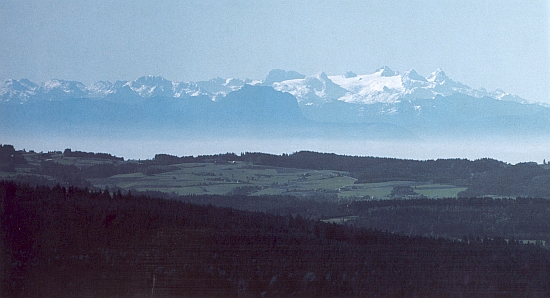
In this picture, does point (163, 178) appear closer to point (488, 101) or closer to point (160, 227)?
point (160, 227)

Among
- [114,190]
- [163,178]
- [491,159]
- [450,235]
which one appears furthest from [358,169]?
[114,190]

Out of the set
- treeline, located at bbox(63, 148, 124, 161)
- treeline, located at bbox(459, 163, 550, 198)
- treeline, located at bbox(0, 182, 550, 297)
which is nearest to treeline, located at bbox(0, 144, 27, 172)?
treeline, located at bbox(0, 182, 550, 297)

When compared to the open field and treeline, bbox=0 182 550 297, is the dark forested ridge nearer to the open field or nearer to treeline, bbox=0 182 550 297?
the open field

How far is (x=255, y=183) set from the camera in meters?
21.4

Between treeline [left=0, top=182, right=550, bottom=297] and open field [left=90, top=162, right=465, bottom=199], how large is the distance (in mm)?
1408

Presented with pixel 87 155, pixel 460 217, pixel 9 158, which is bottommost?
pixel 460 217

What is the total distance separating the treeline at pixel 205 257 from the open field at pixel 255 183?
1.41 m

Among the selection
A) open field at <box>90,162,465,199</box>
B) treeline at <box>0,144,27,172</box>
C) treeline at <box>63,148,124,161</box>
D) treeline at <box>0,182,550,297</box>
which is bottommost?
treeline at <box>0,182,550,297</box>

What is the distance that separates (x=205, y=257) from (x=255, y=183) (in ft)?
21.9

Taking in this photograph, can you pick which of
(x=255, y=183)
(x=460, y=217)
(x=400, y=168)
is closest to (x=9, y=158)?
(x=255, y=183)

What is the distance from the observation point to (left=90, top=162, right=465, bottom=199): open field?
1805cm

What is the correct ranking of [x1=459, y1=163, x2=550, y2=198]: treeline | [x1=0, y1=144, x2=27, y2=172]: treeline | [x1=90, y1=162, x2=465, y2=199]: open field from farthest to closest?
[x1=459, y1=163, x2=550, y2=198]: treeline, [x1=90, y1=162, x2=465, y2=199]: open field, [x1=0, y1=144, x2=27, y2=172]: treeline

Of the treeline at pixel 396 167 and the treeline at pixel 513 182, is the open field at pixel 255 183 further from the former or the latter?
the treeline at pixel 513 182

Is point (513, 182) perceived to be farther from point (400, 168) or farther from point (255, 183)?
point (255, 183)
